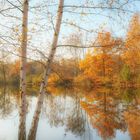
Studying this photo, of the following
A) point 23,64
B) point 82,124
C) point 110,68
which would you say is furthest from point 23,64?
point 110,68

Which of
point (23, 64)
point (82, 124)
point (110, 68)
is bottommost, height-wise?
point (82, 124)

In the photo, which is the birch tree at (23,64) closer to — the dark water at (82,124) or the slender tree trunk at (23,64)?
the slender tree trunk at (23,64)

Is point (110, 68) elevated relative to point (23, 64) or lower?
elevated

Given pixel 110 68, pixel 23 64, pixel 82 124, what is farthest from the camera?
pixel 110 68

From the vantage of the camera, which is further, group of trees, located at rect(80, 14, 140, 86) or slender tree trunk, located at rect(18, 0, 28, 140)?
group of trees, located at rect(80, 14, 140, 86)

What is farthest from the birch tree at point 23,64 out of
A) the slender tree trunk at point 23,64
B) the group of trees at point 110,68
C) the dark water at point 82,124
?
the group of trees at point 110,68

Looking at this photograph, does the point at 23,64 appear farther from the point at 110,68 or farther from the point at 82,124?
the point at 110,68

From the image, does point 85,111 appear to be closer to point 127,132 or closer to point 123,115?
point 123,115

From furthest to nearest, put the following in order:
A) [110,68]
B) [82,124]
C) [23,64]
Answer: [110,68], [82,124], [23,64]

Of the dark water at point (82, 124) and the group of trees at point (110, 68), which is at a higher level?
the group of trees at point (110, 68)

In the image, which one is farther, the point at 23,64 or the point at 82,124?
the point at 82,124

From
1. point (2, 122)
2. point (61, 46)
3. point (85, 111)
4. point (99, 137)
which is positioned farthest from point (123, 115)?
point (61, 46)

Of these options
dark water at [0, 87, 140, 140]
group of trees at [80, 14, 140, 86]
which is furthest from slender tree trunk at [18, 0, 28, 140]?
group of trees at [80, 14, 140, 86]

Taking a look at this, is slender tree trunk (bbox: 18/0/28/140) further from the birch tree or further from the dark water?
the dark water
